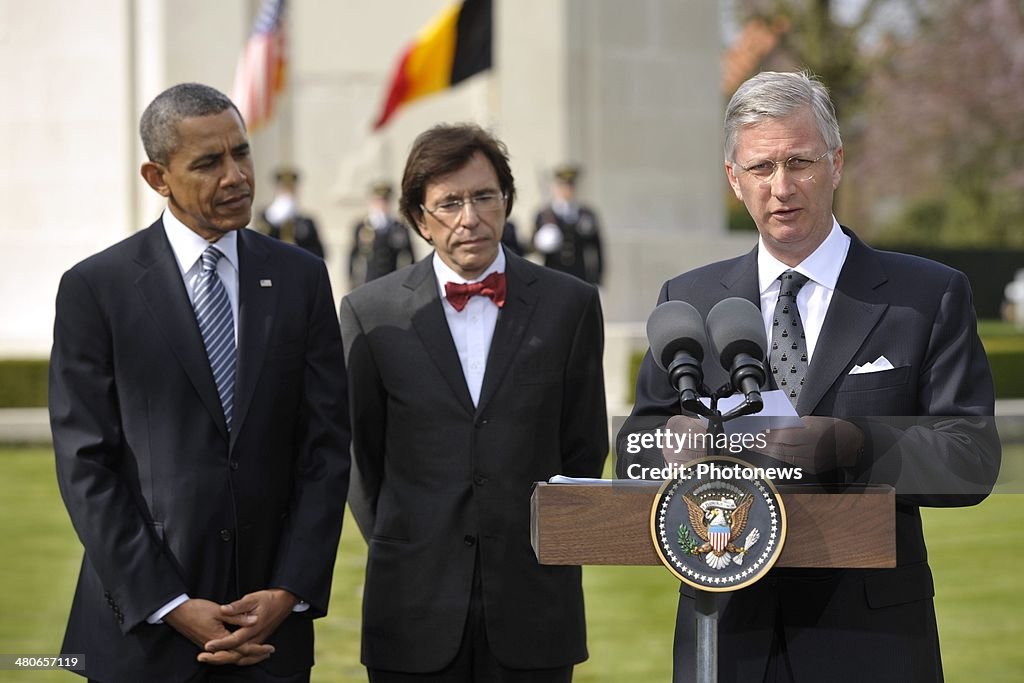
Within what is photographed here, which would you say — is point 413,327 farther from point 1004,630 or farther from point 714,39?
point 714,39

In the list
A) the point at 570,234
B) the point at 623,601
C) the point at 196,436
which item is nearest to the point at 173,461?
the point at 196,436

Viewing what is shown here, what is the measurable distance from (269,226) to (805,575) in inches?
622

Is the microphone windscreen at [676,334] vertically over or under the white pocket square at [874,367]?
over

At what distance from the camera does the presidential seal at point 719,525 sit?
2.58 meters

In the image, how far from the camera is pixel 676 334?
2.69 m

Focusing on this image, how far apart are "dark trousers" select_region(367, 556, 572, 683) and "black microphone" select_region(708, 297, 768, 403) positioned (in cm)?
148

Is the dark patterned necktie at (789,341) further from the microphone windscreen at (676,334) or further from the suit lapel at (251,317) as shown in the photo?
the suit lapel at (251,317)

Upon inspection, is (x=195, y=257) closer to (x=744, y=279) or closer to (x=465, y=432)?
(x=465, y=432)

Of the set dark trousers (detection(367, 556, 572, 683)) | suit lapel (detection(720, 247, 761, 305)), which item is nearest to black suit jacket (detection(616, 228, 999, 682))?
suit lapel (detection(720, 247, 761, 305))

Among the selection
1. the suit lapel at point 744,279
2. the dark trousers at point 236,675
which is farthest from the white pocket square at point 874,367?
the dark trousers at point 236,675

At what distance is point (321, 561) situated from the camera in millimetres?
3740

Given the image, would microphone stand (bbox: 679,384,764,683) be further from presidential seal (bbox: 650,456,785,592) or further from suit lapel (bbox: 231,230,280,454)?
suit lapel (bbox: 231,230,280,454)

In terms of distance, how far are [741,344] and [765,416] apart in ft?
0.45

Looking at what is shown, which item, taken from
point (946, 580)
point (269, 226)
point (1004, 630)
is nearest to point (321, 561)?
point (1004, 630)
